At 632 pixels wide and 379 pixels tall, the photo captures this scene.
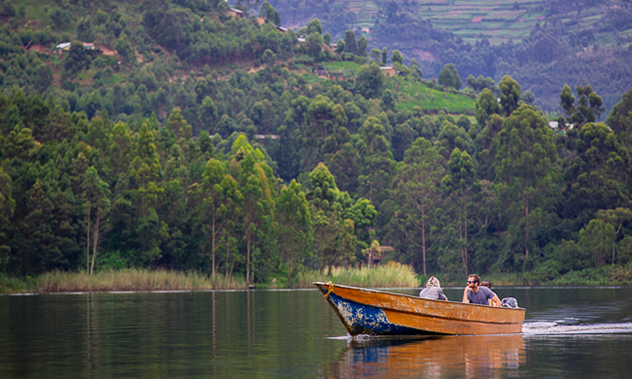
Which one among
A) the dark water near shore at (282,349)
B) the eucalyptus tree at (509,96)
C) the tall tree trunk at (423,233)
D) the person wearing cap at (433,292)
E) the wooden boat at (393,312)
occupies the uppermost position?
the eucalyptus tree at (509,96)

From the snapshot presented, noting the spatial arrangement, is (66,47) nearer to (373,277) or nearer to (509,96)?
(509,96)

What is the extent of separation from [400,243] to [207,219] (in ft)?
113

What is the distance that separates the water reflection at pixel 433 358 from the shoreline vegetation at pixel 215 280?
133 feet

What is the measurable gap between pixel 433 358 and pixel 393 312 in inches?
156

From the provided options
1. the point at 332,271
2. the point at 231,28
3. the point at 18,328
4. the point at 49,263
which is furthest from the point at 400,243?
the point at 231,28

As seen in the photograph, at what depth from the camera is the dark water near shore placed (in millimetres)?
16516

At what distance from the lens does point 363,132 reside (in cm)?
11525

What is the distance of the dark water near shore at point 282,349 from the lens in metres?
16.5

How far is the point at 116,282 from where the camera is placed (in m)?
60.0

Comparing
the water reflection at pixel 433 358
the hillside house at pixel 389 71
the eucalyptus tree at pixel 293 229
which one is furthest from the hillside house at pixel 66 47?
the water reflection at pixel 433 358

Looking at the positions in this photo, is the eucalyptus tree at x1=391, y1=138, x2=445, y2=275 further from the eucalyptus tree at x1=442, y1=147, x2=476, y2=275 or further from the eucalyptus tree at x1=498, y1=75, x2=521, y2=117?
the eucalyptus tree at x1=498, y1=75, x2=521, y2=117

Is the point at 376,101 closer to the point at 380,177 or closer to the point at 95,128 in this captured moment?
the point at 380,177

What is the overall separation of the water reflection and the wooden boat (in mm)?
323

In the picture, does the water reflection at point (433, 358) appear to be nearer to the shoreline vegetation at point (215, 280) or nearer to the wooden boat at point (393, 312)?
the wooden boat at point (393, 312)
